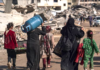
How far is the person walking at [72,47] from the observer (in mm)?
4688

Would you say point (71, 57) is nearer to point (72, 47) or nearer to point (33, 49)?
point (72, 47)

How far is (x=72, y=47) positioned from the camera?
4707 mm

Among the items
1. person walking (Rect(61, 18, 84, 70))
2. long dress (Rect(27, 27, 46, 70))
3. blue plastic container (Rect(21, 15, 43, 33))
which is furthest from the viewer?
long dress (Rect(27, 27, 46, 70))

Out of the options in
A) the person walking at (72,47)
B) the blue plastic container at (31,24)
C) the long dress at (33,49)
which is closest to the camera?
the person walking at (72,47)

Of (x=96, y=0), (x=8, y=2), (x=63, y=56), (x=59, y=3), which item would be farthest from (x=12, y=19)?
(x=96, y=0)

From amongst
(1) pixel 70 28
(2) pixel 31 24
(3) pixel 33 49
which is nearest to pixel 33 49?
(3) pixel 33 49

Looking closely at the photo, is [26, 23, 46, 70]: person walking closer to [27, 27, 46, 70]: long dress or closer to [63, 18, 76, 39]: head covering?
[27, 27, 46, 70]: long dress

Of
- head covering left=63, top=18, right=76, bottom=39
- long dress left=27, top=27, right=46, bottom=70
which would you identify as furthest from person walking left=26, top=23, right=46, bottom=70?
head covering left=63, top=18, right=76, bottom=39

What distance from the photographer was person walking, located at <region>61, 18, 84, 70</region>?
469 centimetres

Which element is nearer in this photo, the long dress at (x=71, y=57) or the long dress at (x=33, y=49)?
the long dress at (x=71, y=57)

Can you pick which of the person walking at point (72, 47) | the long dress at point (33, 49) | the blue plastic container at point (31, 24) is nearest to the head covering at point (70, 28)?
the person walking at point (72, 47)

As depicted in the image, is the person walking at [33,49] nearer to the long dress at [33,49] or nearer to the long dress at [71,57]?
the long dress at [33,49]

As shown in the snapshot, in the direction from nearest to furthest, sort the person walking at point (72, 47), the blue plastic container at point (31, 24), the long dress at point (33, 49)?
the person walking at point (72, 47)
the blue plastic container at point (31, 24)
the long dress at point (33, 49)

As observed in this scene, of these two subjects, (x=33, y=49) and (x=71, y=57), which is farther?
(x=33, y=49)
